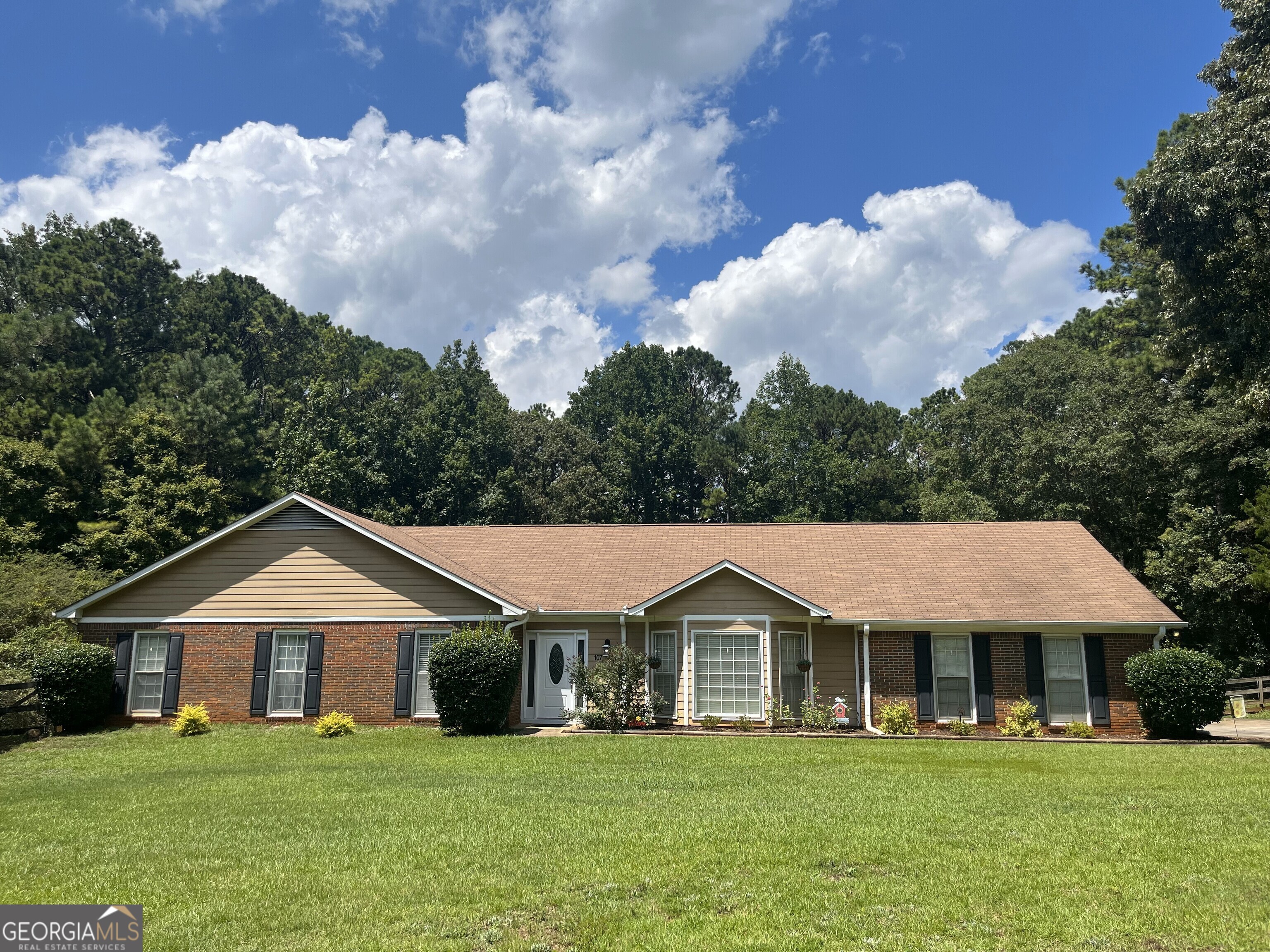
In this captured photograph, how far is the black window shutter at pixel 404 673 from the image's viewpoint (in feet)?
65.0

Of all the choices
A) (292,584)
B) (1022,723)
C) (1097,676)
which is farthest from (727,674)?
(292,584)

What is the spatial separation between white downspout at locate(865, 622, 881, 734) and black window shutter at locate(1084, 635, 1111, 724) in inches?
188

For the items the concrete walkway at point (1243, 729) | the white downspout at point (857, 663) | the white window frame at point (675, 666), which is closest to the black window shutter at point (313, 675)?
the white window frame at point (675, 666)

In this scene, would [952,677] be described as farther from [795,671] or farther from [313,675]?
[313,675]

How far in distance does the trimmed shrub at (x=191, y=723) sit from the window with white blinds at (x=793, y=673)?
1269 cm

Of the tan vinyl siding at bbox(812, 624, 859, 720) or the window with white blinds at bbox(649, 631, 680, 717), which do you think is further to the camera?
the tan vinyl siding at bbox(812, 624, 859, 720)

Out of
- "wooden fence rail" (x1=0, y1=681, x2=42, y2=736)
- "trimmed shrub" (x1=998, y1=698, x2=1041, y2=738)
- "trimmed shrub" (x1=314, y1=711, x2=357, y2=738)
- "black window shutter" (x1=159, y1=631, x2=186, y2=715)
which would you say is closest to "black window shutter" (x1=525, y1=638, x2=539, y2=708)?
"trimmed shrub" (x1=314, y1=711, x2=357, y2=738)

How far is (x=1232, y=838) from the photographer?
8.59 meters

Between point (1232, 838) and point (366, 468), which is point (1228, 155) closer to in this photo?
point (1232, 838)

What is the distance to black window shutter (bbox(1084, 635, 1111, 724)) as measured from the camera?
1936cm

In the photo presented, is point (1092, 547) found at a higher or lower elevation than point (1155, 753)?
higher

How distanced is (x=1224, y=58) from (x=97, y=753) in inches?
1220

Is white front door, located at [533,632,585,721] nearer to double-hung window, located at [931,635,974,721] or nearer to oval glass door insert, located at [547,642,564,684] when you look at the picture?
oval glass door insert, located at [547,642,564,684]

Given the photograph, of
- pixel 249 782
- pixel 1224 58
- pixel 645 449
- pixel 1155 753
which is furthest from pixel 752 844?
pixel 645 449
